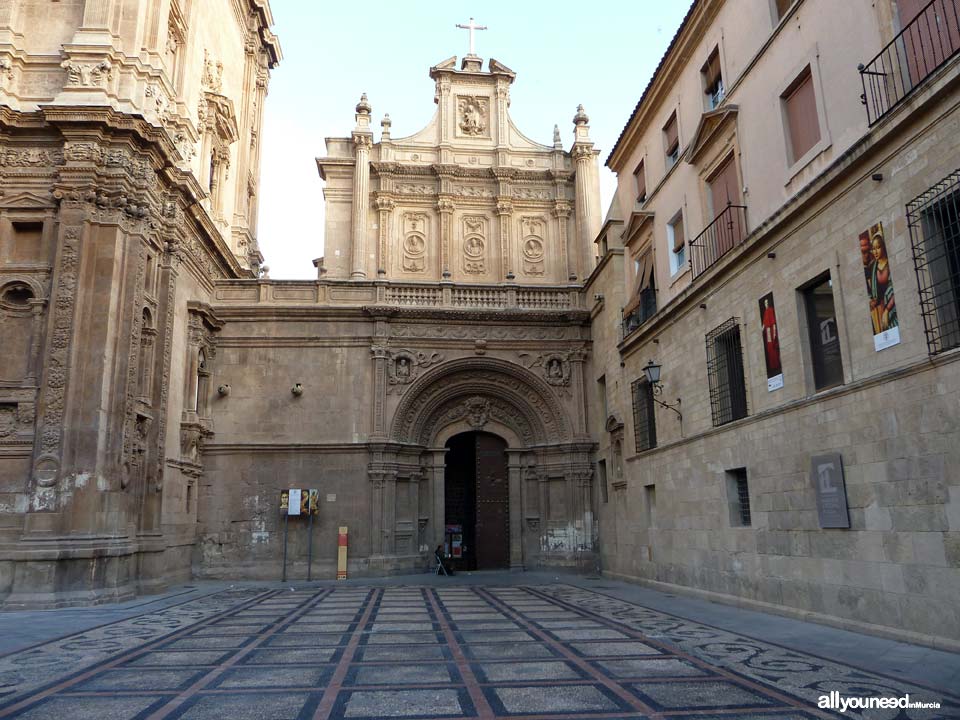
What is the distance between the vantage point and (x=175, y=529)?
18.0m

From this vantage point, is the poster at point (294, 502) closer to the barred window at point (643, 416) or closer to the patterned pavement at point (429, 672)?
the patterned pavement at point (429, 672)

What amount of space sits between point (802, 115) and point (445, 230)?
54.3ft

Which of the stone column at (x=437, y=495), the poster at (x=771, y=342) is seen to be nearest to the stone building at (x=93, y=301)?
the stone column at (x=437, y=495)

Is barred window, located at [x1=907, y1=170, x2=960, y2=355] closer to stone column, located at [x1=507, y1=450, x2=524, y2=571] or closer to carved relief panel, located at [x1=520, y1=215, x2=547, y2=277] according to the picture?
stone column, located at [x1=507, y1=450, x2=524, y2=571]

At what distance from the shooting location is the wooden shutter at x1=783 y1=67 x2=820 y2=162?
10523mm

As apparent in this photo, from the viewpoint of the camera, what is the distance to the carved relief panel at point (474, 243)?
2628 centimetres

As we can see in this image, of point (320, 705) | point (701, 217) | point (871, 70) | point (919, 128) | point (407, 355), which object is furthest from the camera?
point (407, 355)

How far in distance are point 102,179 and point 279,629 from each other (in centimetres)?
1051

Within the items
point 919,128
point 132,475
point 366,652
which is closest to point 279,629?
point 366,652

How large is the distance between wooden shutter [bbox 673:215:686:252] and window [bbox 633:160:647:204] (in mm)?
2272

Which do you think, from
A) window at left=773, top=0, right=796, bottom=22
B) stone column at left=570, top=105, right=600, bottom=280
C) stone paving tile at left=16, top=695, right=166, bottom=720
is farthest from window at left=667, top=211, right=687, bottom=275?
stone paving tile at left=16, top=695, right=166, bottom=720

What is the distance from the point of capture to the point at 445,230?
85.8 feet

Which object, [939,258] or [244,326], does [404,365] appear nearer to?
[244,326]

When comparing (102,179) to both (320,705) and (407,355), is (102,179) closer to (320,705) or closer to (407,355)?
(407,355)
